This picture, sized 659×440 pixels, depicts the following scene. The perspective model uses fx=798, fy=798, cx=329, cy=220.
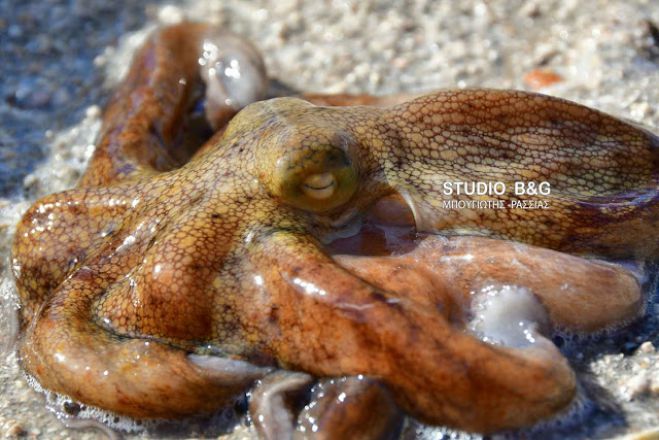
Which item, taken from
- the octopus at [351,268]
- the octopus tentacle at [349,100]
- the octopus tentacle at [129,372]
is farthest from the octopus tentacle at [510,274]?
the octopus tentacle at [349,100]

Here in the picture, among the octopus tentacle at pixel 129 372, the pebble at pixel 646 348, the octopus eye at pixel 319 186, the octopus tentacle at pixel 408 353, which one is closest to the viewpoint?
the octopus tentacle at pixel 408 353

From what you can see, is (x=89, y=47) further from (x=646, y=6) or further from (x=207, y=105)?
(x=646, y=6)

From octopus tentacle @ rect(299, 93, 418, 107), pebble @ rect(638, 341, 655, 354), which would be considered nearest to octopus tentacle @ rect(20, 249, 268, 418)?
pebble @ rect(638, 341, 655, 354)

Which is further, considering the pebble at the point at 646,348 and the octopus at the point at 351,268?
the pebble at the point at 646,348

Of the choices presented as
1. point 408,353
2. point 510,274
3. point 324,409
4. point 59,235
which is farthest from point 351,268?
point 59,235

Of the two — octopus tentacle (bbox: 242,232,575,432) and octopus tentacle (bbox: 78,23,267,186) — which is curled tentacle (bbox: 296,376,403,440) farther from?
octopus tentacle (bbox: 78,23,267,186)

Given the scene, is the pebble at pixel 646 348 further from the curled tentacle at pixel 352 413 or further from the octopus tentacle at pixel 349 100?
the octopus tentacle at pixel 349 100

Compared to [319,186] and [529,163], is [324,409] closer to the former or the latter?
[319,186]

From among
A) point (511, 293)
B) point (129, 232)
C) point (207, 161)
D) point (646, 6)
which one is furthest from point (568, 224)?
point (646, 6)
